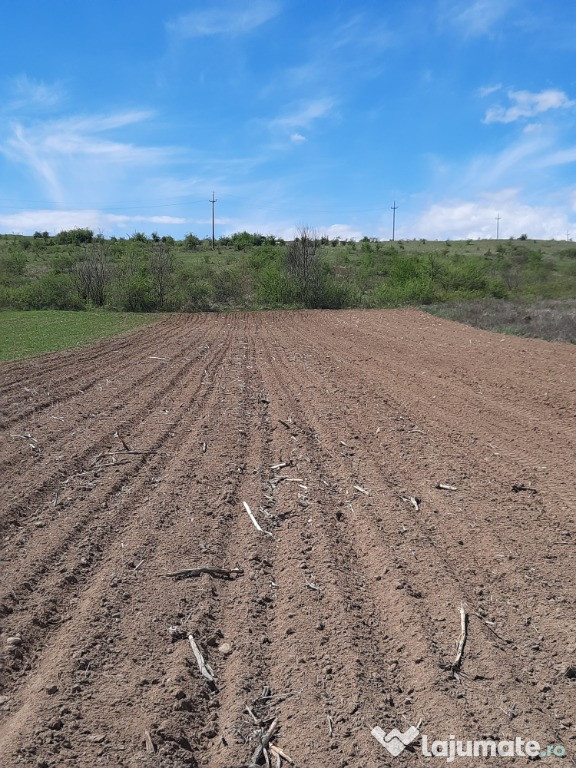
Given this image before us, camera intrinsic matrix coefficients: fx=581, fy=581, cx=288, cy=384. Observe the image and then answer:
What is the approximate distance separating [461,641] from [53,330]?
75.5 feet

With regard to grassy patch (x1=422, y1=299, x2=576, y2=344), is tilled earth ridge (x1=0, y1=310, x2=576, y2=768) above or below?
below

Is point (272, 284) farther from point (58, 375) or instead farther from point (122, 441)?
point (122, 441)

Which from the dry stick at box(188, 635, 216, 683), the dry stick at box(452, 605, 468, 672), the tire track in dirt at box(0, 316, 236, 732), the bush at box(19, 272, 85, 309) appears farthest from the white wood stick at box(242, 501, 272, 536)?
the bush at box(19, 272, 85, 309)

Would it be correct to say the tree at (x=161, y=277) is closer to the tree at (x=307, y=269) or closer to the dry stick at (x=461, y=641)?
the tree at (x=307, y=269)

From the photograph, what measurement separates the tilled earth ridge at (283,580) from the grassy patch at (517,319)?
12.1 metres

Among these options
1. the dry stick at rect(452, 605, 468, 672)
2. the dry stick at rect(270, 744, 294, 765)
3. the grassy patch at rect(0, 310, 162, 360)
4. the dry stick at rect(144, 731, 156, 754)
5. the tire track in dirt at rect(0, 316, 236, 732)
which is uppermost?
the grassy patch at rect(0, 310, 162, 360)

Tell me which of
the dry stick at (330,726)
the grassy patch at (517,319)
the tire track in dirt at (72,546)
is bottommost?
the dry stick at (330,726)

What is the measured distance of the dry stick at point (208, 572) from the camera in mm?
4265

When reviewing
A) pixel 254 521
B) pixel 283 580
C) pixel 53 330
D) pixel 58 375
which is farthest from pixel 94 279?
pixel 283 580

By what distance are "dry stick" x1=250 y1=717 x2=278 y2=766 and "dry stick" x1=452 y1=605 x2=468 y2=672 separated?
106 cm

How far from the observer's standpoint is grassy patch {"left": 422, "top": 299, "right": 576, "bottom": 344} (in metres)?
20.4

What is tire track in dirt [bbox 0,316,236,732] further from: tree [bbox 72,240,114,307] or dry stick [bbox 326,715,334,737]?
tree [bbox 72,240,114,307]

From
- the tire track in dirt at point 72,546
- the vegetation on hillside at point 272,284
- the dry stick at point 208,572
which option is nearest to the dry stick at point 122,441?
the tire track in dirt at point 72,546

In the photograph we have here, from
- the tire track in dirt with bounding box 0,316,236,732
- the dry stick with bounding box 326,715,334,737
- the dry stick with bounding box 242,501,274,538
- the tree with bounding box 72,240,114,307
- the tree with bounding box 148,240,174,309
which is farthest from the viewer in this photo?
the tree with bounding box 72,240,114,307
